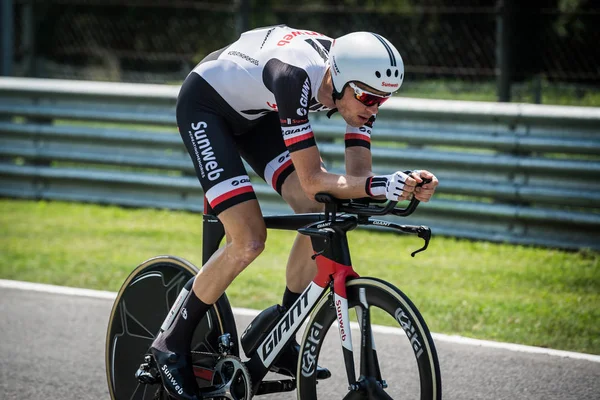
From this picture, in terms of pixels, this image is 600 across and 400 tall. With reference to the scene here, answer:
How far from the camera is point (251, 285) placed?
7371 millimetres

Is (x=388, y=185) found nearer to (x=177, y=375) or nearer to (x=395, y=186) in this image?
(x=395, y=186)

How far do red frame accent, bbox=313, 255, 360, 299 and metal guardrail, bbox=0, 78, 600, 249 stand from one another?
4450 mm

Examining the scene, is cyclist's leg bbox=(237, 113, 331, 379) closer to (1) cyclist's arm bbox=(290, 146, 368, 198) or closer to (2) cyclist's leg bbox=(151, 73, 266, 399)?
(2) cyclist's leg bbox=(151, 73, 266, 399)

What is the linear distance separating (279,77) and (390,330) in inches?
102

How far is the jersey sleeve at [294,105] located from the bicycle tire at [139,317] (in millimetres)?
1042

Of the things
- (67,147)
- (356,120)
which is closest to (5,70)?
(67,147)

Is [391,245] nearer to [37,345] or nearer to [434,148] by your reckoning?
[434,148]

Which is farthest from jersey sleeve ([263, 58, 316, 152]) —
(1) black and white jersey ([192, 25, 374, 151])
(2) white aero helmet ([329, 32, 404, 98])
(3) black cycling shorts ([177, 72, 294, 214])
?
(3) black cycling shorts ([177, 72, 294, 214])

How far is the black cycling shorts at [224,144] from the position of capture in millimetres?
4410

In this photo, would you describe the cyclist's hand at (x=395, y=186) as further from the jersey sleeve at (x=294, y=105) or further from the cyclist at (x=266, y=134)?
the jersey sleeve at (x=294, y=105)

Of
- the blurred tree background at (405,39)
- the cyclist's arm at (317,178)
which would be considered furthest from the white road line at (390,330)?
the blurred tree background at (405,39)

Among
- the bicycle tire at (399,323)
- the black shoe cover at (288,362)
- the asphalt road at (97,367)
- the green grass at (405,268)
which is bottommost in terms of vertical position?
the green grass at (405,268)

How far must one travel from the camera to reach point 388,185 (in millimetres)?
3760

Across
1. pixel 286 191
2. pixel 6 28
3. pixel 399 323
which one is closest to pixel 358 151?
pixel 286 191
